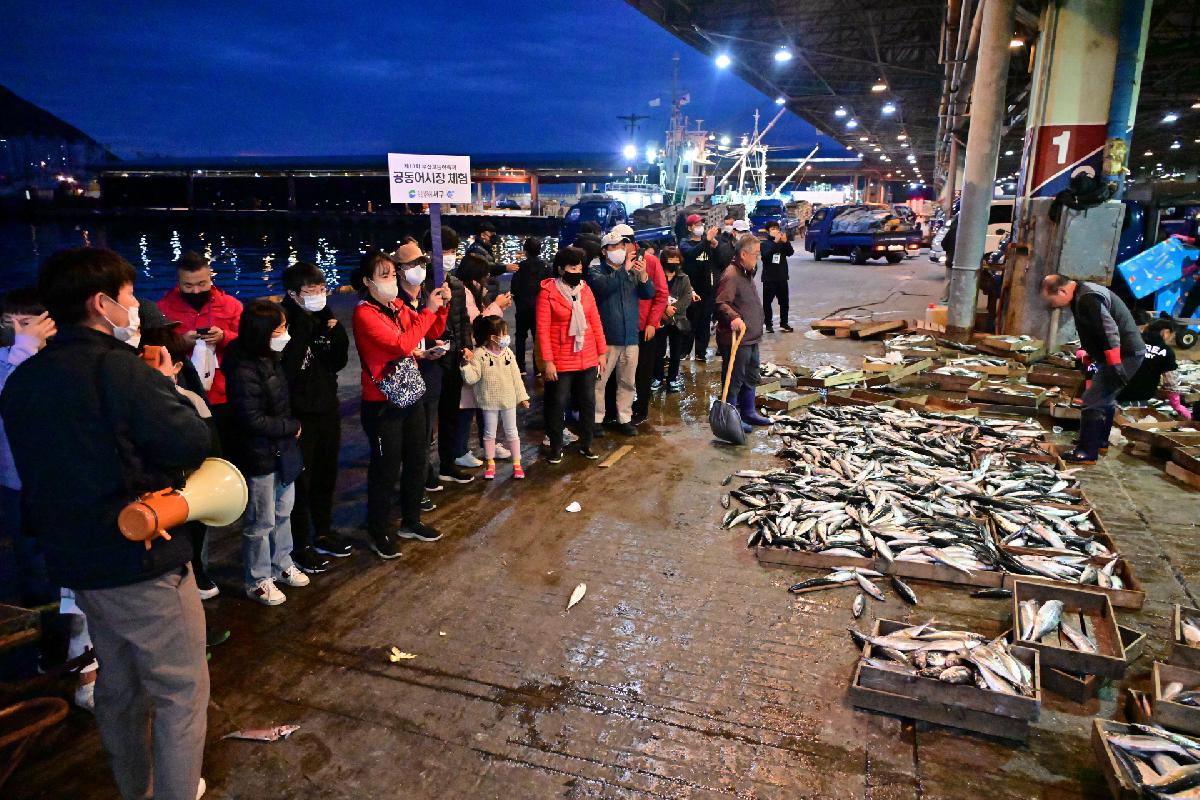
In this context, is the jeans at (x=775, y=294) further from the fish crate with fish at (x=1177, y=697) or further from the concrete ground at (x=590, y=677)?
the fish crate with fish at (x=1177, y=697)

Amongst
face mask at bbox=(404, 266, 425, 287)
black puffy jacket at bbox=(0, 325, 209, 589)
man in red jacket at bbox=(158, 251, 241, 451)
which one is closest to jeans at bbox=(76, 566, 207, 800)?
black puffy jacket at bbox=(0, 325, 209, 589)

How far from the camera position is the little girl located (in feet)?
21.2

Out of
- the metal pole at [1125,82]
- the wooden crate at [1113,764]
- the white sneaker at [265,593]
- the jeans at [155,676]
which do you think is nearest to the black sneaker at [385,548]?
the white sneaker at [265,593]

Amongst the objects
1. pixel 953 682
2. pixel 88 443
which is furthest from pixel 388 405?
pixel 953 682

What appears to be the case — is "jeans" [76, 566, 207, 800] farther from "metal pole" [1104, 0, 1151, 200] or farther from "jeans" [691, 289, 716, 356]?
"metal pole" [1104, 0, 1151, 200]

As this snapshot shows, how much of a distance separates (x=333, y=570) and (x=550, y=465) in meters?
2.59

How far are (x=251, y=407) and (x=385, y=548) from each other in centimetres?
153

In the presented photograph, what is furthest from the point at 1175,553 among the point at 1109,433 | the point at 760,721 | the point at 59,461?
the point at 59,461

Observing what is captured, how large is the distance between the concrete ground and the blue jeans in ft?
0.79

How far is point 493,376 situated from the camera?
6.49 meters

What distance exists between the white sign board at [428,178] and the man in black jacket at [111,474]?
15.4ft

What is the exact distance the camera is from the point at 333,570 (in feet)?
16.5

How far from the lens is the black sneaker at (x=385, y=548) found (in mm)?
5195

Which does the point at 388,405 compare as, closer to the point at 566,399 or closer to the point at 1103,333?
the point at 566,399
